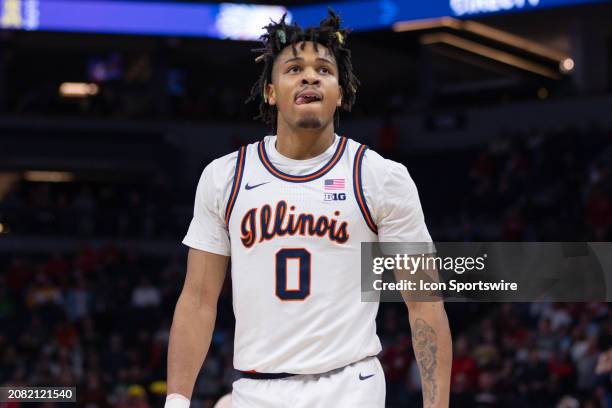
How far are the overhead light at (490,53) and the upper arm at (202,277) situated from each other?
71.3 feet

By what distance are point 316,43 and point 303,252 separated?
35.5 inches

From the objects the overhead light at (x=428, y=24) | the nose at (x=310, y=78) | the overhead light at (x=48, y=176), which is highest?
the overhead light at (x=428, y=24)

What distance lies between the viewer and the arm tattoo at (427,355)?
4270mm

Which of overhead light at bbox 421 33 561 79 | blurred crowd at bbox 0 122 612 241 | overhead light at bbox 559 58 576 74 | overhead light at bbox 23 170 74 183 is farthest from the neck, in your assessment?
overhead light at bbox 421 33 561 79

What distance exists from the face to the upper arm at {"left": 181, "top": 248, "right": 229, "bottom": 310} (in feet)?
2.26

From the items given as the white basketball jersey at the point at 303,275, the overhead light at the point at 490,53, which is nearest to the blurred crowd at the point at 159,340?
the white basketball jersey at the point at 303,275

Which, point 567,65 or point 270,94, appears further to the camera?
point 567,65

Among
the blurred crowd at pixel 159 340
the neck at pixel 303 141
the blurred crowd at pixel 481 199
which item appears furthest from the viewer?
the blurred crowd at pixel 481 199

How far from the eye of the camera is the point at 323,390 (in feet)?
14.1

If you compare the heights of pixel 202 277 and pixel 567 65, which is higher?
pixel 567 65

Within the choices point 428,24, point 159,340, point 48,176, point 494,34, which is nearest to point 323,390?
point 159,340

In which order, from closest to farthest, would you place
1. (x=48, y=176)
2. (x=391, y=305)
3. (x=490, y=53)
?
(x=391, y=305), (x=48, y=176), (x=490, y=53)

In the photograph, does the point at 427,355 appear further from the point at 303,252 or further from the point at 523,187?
the point at 523,187

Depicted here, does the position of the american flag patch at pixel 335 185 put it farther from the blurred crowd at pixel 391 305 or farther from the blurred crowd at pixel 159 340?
the blurred crowd at pixel 159 340
